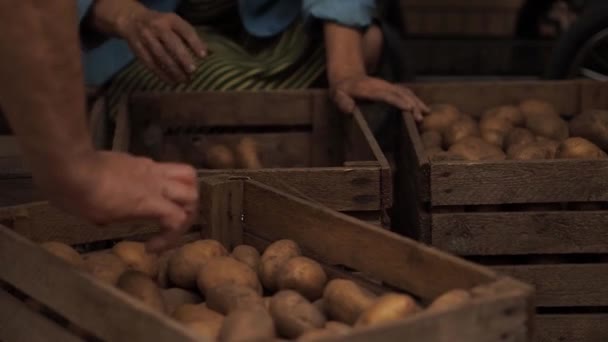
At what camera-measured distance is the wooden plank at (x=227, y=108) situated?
7.36 ft

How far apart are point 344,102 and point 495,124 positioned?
12.1 inches

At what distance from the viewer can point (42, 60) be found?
112 centimetres

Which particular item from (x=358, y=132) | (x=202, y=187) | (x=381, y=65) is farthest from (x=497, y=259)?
(x=381, y=65)

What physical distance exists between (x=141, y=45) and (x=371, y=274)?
78cm

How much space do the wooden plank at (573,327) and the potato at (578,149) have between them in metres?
0.28

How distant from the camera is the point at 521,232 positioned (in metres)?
1.80

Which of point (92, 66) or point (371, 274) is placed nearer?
point (371, 274)

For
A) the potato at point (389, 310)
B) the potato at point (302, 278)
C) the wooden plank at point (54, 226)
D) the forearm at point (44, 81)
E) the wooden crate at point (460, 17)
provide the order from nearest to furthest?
the forearm at point (44, 81), the potato at point (389, 310), the potato at point (302, 278), the wooden plank at point (54, 226), the wooden crate at point (460, 17)

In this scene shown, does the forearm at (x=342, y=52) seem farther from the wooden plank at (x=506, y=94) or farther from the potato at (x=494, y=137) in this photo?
the potato at (x=494, y=137)

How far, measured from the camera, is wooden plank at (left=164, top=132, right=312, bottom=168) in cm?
227

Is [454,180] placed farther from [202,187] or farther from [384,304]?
[384,304]

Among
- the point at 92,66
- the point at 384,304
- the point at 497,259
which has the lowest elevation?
the point at 497,259

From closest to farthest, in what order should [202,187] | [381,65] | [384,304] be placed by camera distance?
[384,304], [202,187], [381,65]

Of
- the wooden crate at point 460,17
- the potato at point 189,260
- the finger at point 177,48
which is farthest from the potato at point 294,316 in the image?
the wooden crate at point 460,17
